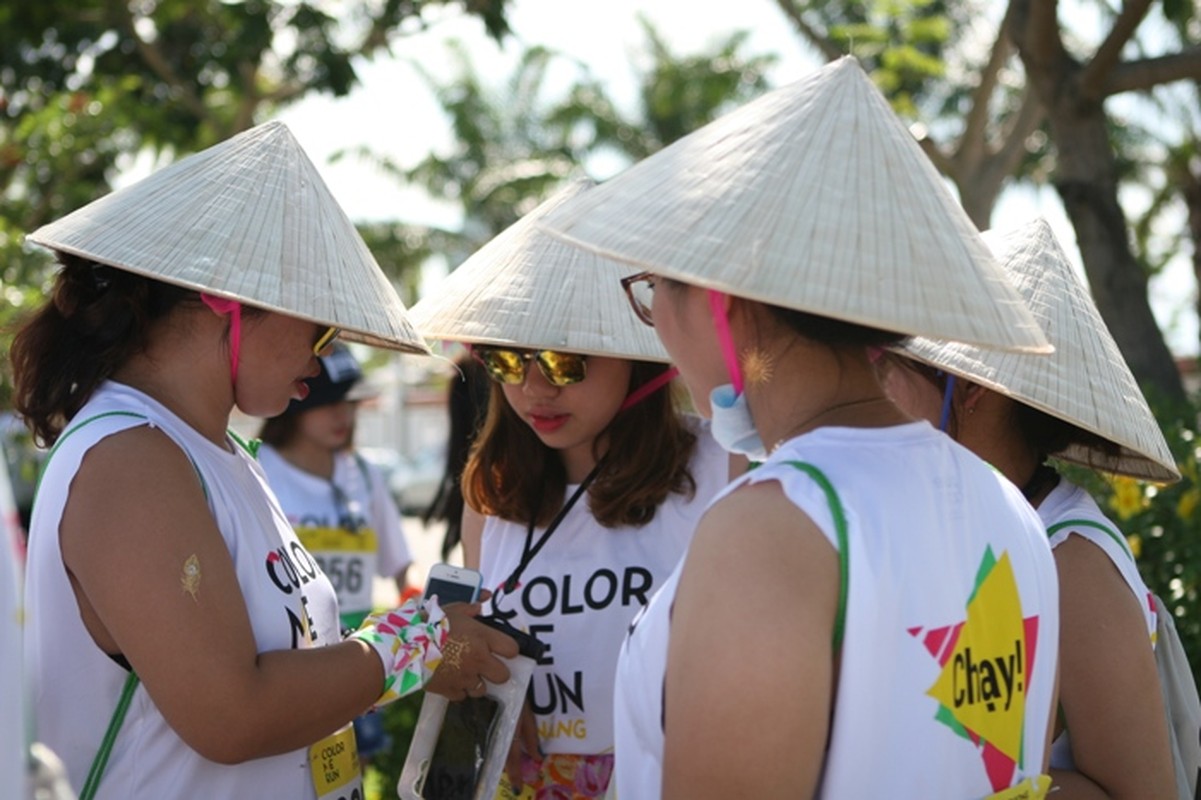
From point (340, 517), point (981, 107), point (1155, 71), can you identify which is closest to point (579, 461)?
point (340, 517)

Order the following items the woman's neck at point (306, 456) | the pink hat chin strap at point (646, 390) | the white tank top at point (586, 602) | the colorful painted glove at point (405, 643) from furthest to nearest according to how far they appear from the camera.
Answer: the woman's neck at point (306, 456) → the pink hat chin strap at point (646, 390) → the white tank top at point (586, 602) → the colorful painted glove at point (405, 643)

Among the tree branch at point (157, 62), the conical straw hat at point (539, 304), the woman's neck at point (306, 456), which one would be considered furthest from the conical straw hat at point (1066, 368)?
the tree branch at point (157, 62)

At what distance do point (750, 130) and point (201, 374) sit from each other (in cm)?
118

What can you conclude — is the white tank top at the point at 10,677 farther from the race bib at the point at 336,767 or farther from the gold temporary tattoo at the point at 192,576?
the race bib at the point at 336,767

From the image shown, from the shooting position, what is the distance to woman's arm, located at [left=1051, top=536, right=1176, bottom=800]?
2.26m

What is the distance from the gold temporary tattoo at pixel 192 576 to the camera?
2.26m

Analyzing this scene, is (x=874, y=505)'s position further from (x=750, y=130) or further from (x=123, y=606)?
(x=123, y=606)

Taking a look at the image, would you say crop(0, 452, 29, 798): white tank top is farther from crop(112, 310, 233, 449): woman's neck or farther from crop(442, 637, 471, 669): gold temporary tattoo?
crop(442, 637, 471, 669): gold temporary tattoo

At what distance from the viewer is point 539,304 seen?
3.23 m

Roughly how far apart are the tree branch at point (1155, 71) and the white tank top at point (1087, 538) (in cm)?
356

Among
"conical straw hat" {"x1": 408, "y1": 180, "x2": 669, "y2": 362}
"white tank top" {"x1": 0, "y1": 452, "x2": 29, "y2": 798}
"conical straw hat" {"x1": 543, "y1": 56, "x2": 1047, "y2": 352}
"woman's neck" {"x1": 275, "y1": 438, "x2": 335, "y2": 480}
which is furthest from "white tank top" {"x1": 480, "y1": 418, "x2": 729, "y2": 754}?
"woman's neck" {"x1": 275, "y1": 438, "x2": 335, "y2": 480}

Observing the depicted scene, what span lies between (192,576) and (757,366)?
987mm

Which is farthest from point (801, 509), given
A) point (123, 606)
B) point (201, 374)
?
point (201, 374)

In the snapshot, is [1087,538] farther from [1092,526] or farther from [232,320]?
[232,320]
